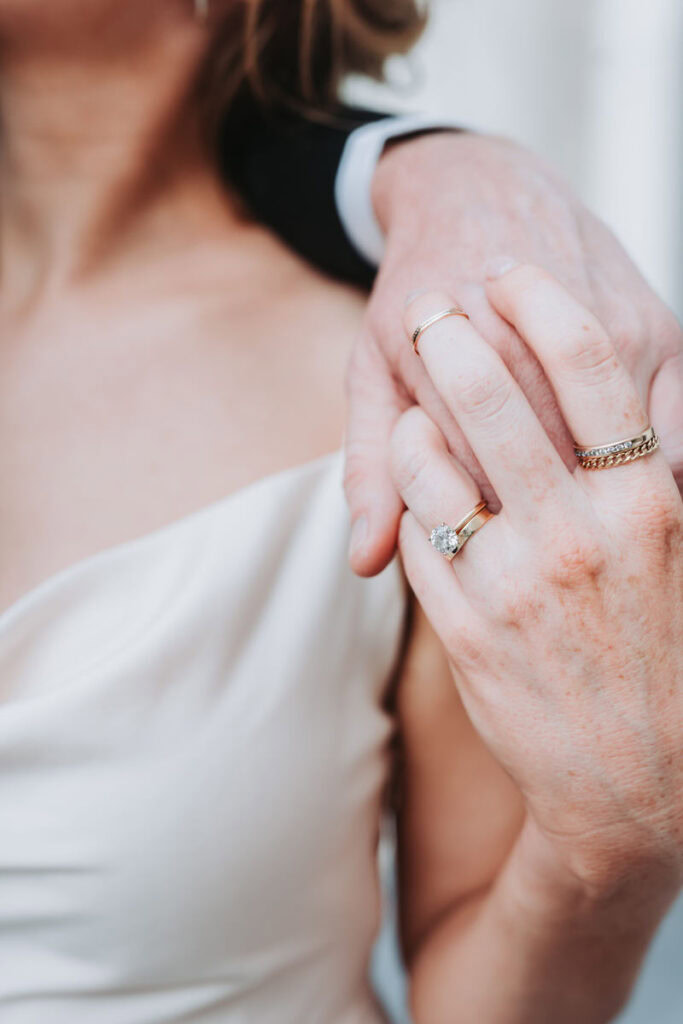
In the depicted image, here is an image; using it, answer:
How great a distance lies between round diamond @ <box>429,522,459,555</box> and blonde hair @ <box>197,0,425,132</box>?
2.29 ft

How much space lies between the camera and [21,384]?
3.14ft

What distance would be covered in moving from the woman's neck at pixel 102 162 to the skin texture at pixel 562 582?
1.87ft

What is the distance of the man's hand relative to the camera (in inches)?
24.5

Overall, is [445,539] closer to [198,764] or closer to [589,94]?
[198,764]

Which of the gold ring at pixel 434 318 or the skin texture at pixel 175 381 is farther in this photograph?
the skin texture at pixel 175 381

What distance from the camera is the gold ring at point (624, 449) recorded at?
559mm

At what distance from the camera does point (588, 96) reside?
11.2 ft

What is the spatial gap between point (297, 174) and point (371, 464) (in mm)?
478

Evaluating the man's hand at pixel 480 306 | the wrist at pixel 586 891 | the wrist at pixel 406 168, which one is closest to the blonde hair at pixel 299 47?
the wrist at pixel 406 168

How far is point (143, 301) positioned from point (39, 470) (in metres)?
0.25

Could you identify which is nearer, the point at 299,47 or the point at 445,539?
the point at 445,539

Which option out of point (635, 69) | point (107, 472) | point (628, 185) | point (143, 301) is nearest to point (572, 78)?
point (635, 69)

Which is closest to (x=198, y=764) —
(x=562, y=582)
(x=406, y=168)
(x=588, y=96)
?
(x=562, y=582)

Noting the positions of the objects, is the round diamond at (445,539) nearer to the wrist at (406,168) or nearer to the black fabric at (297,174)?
the wrist at (406,168)
